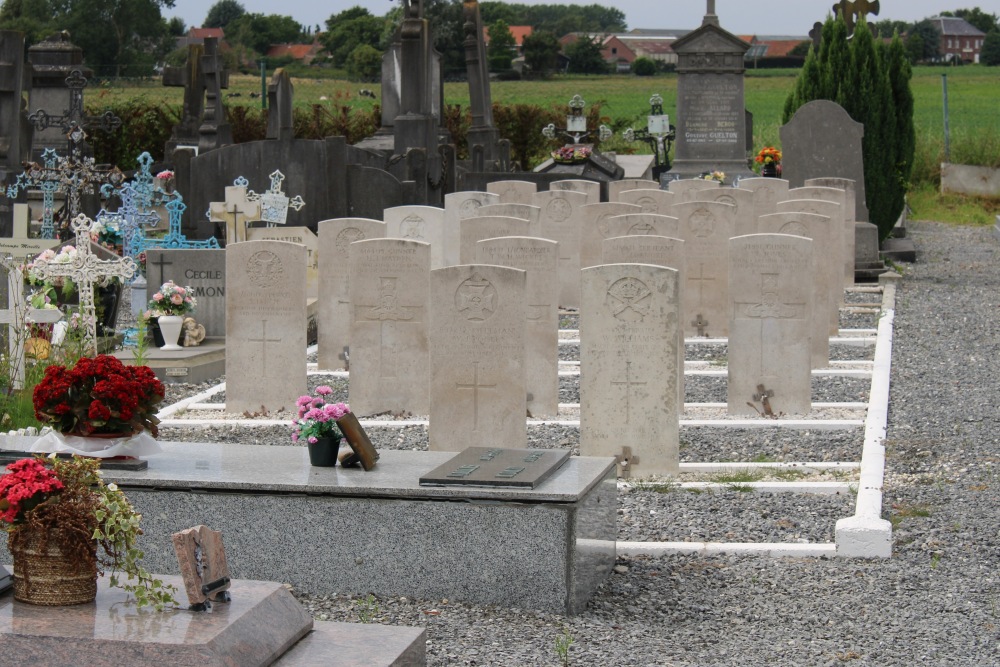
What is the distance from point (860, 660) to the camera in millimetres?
5180

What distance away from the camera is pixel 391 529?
5750 mm

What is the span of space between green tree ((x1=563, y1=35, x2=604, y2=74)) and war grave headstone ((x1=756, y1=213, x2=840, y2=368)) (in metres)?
59.1

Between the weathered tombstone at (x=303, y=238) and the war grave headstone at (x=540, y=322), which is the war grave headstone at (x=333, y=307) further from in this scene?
the weathered tombstone at (x=303, y=238)

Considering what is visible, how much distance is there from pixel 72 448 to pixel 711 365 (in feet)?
21.8

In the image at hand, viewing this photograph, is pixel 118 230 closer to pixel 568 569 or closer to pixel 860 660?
pixel 568 569

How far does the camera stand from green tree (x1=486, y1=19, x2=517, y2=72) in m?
67.9

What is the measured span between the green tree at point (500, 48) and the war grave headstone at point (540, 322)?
58163mm

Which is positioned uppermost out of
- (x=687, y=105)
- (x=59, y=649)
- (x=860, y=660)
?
(x=687, y=105)

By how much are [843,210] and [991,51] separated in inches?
2610

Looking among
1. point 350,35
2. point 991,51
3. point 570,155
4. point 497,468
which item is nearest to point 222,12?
point 350,35

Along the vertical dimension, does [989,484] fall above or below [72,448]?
below

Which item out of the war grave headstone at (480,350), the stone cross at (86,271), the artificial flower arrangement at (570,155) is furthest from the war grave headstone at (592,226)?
the artificial flower arrangement at (570,155)

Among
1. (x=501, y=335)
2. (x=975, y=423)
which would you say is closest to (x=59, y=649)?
(x=501, y=335)

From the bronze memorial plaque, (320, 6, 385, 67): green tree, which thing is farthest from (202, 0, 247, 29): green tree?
the bronze memorial plaque
